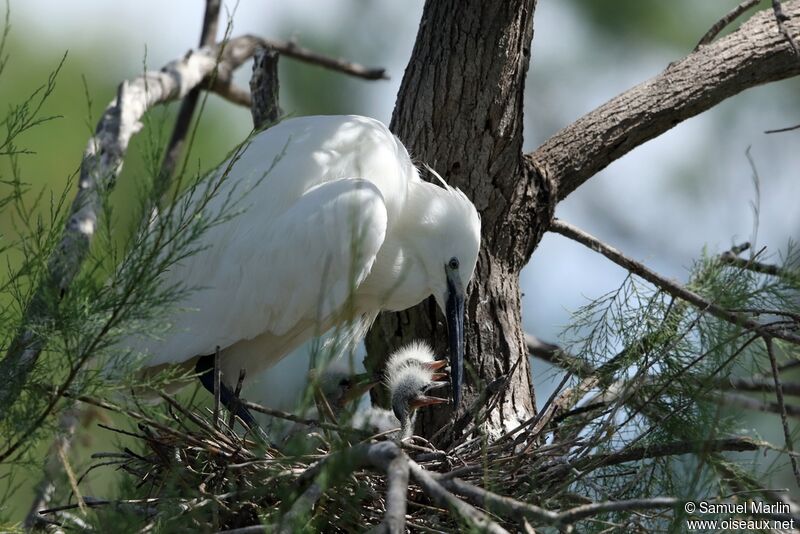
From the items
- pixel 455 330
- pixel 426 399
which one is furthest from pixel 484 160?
pixel 426 399

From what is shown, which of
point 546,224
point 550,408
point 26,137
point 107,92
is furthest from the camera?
point 107,92

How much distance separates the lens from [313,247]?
8.80 feet

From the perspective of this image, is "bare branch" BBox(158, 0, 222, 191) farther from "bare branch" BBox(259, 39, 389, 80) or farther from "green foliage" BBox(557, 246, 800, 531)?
"green foliage" BBox(557, 246, 800, 531)

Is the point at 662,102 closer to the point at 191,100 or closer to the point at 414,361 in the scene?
the point at 414,361

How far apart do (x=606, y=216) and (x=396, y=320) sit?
12.2 feet

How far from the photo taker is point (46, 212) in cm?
420

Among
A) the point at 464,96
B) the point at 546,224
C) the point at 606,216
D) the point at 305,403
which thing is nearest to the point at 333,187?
the point at 464,96

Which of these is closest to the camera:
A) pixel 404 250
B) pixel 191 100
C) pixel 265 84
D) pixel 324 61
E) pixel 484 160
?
pixel 484 160

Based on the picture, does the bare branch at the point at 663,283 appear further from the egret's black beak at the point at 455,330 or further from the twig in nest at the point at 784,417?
the egret's black beak at the point at 455,330

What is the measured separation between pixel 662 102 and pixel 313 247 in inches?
48.8

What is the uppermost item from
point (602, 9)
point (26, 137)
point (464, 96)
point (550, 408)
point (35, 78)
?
point (602, 9)

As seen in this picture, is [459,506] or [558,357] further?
[558,357]

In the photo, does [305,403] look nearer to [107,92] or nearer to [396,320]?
[396,320]

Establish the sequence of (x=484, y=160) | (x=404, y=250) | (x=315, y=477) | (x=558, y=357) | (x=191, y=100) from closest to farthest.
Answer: (x=315, y=477), (x=484, y=160), (x=404, y=250), (x=558, y=357), (x=191, y=100)
